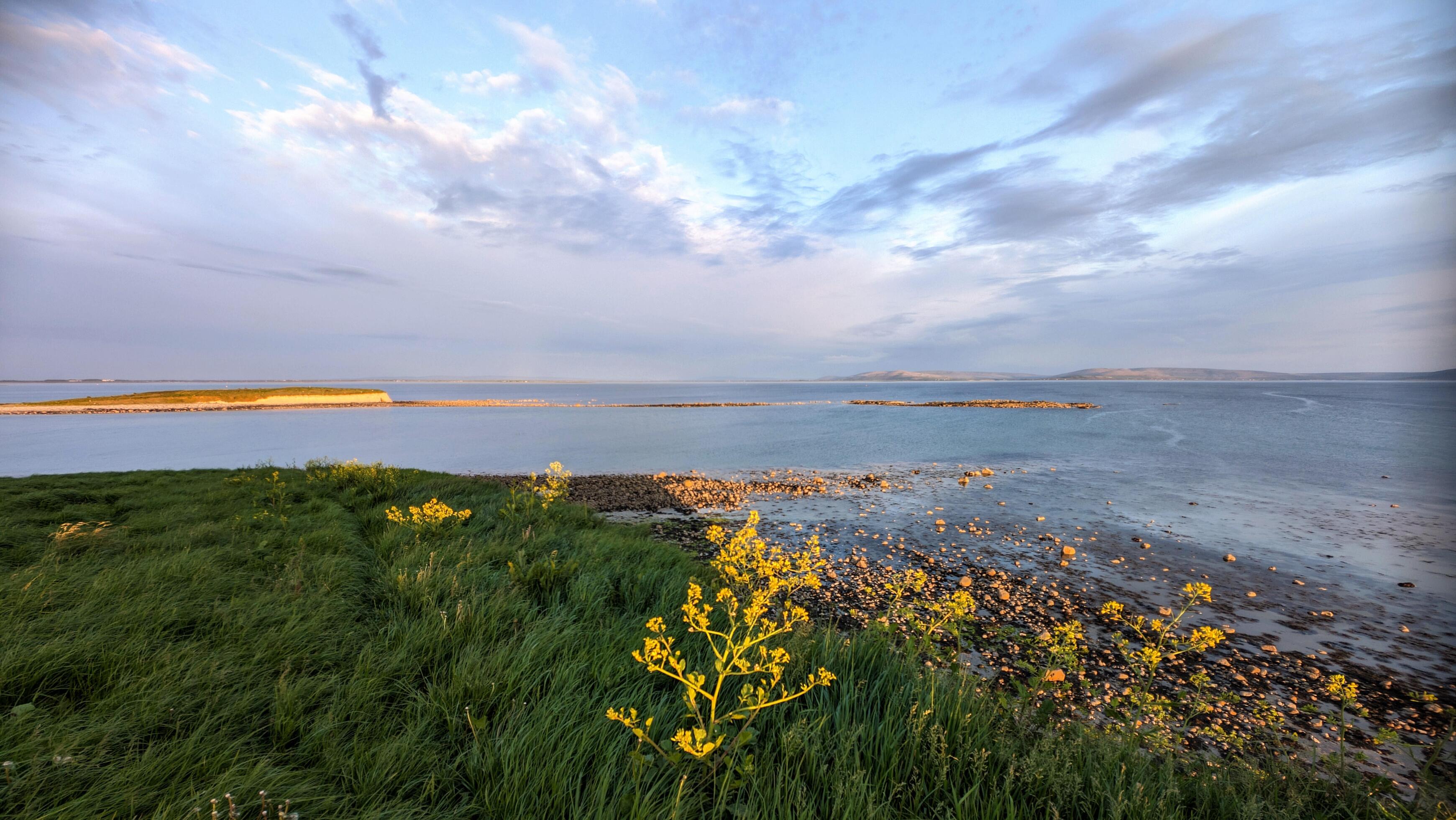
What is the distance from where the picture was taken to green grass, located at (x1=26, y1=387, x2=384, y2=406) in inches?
2219

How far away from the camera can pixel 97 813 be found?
211cm

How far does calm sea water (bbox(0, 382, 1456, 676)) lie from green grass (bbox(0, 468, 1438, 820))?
8677 millimetres

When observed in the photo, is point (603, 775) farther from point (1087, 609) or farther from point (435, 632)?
point (1087, 609)

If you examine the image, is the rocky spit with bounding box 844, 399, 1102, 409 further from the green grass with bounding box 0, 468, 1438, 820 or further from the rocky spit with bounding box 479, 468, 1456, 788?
the green grass with bounding box 0, 468, 1438, 820

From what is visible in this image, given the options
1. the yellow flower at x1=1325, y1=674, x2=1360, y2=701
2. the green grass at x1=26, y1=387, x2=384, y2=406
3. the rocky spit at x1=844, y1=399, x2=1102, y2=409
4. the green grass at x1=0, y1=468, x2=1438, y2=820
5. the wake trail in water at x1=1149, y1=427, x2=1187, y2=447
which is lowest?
the wake trail in water at x1=1149, y1=427, x2=1187, y2=447

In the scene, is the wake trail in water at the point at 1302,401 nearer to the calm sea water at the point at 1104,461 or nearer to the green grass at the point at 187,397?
the calm sea water at the point at 1104,461

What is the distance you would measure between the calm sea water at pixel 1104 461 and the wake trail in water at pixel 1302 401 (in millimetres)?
6345

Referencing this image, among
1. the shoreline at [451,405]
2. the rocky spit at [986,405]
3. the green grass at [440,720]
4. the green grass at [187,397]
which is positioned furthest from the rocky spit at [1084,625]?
the green grass at [187,397]

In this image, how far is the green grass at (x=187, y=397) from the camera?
185ft

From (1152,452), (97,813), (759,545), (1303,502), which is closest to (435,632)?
(97,813)

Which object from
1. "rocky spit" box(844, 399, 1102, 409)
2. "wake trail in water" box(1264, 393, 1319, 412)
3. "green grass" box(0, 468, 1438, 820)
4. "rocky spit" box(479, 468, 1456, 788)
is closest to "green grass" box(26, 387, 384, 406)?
"rocky spit" box(479, 468, 1456, 788)

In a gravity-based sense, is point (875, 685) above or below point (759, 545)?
below

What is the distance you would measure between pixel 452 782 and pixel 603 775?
0.87 meters

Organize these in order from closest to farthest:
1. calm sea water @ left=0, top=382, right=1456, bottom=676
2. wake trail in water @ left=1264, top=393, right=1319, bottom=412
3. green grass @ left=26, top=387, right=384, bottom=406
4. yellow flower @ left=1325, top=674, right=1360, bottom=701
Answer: yellow flower @ left=1325, top=674, right=1360, bottom=701 → calm sea water @ left=0, top=382, right=1456, bottom=676 → green grass @ left=26, top=387, right=384, bottom=406 → wake trail in water @ left=1264, top=393, right=1319, bottom=412
